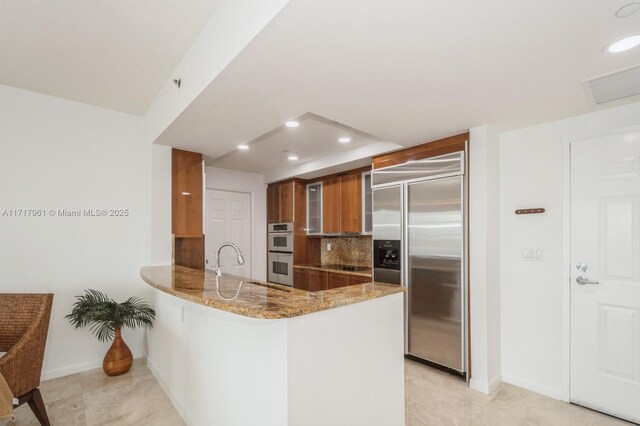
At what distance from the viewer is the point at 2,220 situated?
2.72m

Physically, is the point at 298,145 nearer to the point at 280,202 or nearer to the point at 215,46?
the point at 280,202

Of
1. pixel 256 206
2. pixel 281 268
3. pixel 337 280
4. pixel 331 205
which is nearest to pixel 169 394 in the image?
pixel 337 280

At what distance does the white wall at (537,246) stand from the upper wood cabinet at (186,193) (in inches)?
125

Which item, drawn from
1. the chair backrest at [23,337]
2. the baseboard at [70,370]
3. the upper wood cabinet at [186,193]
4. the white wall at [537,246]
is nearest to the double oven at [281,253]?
the upper wood cabinet at [186,193]

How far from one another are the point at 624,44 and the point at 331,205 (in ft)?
11.7

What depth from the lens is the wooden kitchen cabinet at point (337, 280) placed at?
4156mm

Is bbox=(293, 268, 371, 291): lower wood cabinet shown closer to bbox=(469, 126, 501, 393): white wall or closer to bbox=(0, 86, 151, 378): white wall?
bbox=(469, 126, 501, 393): white wall

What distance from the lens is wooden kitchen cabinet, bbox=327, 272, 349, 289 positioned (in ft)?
13.6

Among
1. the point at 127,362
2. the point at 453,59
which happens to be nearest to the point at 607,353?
the point at 453,59

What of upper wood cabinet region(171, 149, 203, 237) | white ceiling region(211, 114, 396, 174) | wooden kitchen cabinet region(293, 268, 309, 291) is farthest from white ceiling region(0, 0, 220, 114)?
wooden kitchen cabinet region(293, 268, 309, 291)

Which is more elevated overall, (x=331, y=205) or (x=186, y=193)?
(x=186, y=193)

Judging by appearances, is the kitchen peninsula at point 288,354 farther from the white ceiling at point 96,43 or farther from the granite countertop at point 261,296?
the white ceiling at point 96,43

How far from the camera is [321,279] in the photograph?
4.49 m

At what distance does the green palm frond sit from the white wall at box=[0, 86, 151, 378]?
0.47ft
